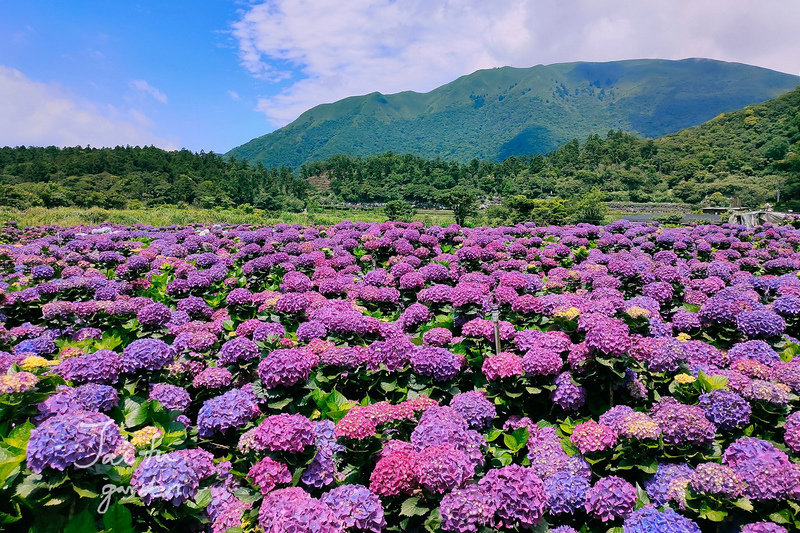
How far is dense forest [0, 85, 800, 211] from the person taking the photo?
56.7m

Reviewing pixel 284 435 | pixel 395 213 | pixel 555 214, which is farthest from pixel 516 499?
pixel 555 214

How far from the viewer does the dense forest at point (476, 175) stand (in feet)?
186

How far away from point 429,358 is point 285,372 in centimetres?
106

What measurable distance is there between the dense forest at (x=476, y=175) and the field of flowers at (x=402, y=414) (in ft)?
145

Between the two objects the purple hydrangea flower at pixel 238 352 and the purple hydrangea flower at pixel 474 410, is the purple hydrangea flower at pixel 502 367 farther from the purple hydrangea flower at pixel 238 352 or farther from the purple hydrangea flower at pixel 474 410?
the purple hydrangea flower at pixel 238 352

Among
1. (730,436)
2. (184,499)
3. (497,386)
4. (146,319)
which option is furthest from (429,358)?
(146,319)

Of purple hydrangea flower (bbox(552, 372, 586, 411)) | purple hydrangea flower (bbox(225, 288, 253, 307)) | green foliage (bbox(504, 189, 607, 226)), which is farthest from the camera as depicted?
green foliage (bbox(504, 189, 607, 226))

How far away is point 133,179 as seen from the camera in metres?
60.2

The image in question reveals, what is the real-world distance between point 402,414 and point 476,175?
95063mm

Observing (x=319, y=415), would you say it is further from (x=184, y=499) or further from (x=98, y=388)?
(x=98, y=388)

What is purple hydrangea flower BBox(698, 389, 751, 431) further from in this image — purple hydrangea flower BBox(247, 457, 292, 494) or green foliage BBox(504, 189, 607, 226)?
green foliage BBox(504, 189, 607, 226)

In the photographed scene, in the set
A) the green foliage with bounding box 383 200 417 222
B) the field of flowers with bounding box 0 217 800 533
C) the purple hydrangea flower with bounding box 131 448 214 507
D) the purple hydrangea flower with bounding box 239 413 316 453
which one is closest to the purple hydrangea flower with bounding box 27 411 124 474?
the field of flowers with bounding box 0 217 800 533

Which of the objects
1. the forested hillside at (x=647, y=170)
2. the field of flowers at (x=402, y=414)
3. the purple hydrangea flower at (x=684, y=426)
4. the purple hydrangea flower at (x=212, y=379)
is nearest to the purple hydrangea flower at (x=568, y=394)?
the field of flowers at (x=402, y=414)

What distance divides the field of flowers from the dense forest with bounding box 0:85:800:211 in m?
44.1
